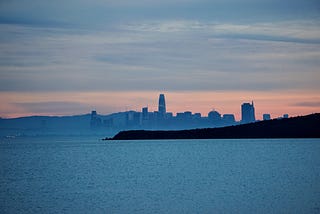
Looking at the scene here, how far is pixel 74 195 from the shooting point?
39.8 metres

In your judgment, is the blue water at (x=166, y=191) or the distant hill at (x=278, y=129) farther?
the distant hill at (x=278, y=129)

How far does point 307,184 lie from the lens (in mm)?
42656

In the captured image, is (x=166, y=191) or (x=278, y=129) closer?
(x=166, y=191)

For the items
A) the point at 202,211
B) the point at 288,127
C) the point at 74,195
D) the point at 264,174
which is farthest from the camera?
the point at 288,127

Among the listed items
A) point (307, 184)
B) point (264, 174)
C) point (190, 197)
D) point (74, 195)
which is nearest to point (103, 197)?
point (74, 195)

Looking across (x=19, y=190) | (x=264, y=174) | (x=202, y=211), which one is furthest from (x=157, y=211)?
(x=264, y=174)

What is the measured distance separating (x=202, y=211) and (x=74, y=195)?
36.1 feet

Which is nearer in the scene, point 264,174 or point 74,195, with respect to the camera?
point 74,195

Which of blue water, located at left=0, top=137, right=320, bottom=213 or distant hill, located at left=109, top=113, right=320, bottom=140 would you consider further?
distant hill, located at left=109, top=113, right=320, bottom=140

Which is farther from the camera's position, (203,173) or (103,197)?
(203,173)

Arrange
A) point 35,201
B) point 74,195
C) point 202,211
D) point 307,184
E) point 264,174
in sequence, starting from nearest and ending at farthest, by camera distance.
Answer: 1. point 202,211
2. point 35,201
3. point 74,195
4. point 307,184
5. point 264,174

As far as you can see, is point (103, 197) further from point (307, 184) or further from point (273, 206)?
point (307, 184)

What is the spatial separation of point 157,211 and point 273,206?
6.57 metres

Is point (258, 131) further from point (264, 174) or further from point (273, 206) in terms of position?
point (273, 206)
